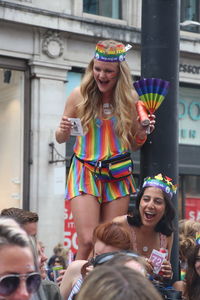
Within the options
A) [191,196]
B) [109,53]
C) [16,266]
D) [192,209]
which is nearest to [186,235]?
[109,53]

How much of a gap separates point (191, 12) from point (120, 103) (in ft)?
52.1

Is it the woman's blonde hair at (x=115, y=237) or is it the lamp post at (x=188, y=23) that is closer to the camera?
the woman's blonde hair at (x=115, y=237)

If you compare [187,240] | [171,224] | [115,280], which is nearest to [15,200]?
[187,240]

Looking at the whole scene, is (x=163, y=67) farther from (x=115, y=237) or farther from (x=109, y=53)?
(x=115, y=237)

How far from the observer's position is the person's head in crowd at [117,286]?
7.97ft

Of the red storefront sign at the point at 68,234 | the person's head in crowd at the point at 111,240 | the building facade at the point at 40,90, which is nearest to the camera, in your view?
the person's head in crowd at the point at 111,240

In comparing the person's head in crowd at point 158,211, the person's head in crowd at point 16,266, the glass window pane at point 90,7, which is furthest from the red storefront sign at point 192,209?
the person's head in crowd at point 16,266

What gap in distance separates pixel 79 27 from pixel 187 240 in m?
12.2

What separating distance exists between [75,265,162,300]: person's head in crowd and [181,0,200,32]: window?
18281mm

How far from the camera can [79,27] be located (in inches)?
717

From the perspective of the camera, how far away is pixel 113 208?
546 centimetres

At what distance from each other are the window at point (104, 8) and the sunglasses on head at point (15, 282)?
1631 centimetres

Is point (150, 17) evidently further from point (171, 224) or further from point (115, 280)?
point (115, 280)

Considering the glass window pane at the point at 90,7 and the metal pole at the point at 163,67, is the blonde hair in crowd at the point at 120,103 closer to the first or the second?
the metal pole at the point at 163,67
